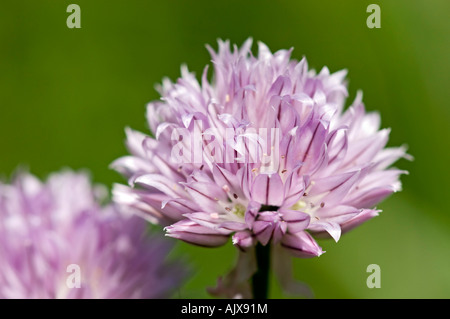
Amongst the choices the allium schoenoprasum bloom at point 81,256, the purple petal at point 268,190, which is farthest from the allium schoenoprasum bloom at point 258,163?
the allium schoenoprasum bloom at point 81,256

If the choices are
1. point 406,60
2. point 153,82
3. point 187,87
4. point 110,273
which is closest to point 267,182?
point 187,87

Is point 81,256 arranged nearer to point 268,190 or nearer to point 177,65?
point 268,190

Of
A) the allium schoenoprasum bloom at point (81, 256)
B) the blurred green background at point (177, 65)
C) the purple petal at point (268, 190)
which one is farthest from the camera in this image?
the blurred green background at point (177, 65)

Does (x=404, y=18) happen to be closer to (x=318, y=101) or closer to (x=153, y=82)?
(x=153, y=82)

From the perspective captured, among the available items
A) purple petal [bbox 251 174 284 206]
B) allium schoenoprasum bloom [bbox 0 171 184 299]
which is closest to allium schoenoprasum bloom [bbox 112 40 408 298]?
purple petal [bbox 251 174 284 206]

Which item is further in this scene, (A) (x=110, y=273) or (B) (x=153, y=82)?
(B) (x=153, y=82)

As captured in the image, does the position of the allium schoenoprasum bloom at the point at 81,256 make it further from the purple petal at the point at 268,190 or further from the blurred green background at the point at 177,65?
the blurred green background at the point at 177,65

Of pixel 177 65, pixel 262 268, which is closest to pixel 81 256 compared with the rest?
pixel 262 268
